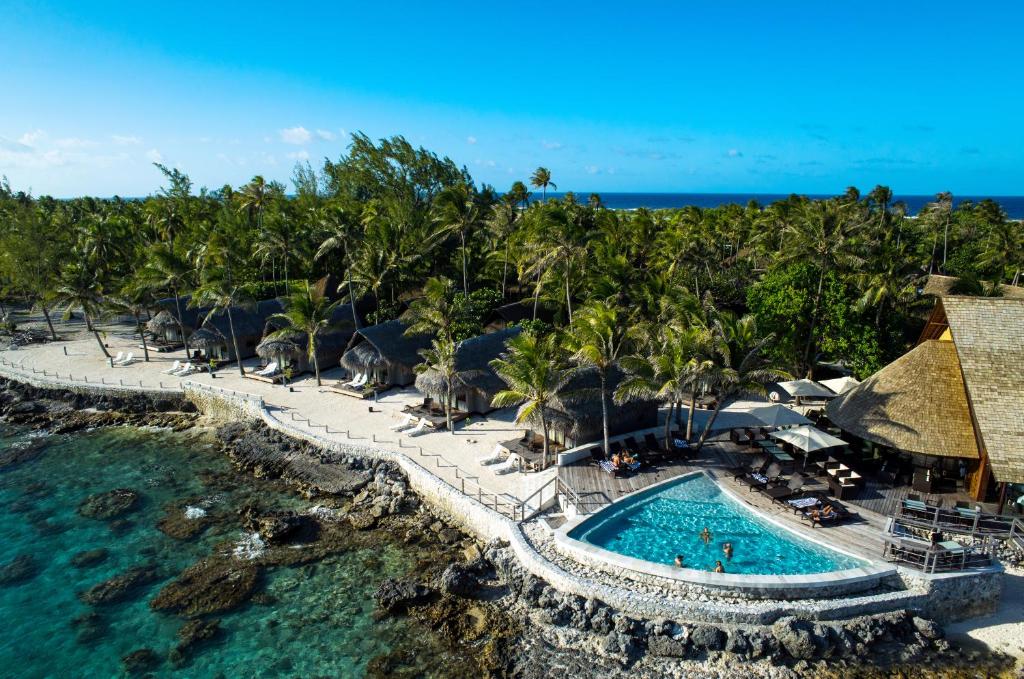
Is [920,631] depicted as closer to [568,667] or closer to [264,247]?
[568,667]

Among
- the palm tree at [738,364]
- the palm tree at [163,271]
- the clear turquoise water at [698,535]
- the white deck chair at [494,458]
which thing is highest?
the palm tree at [163,271]

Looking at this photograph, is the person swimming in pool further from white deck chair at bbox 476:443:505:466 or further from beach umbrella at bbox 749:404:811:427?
white deck chair at bbox 476:443:505:466

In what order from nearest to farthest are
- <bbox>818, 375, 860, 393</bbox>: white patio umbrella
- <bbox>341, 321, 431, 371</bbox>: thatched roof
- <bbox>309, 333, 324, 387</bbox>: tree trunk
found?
1. <bbox>818, 375, 860, 393</bbox>: white patio umbrella
2. <bbox>341, 321, 431, 371</bbox>: thatched roof
3. <bbox>309, 333, 324, 387</bbox>: tree trunk

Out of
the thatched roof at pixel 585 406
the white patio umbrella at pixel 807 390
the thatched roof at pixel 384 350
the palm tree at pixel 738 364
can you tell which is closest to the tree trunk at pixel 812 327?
the white patio umbrella at pixel 807 390

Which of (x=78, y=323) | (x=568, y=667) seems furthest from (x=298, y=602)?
(x=78, y=323)

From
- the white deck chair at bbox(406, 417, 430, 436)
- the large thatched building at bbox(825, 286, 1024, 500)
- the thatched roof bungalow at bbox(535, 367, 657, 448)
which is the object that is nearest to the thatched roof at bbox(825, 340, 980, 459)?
the large thatched building at bbox(825, 286, 1024, 500)

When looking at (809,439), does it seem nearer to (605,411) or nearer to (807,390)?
(807,390)

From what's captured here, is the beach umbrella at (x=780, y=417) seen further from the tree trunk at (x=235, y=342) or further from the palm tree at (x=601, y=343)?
the tree trunk at (x=235, y=342)
